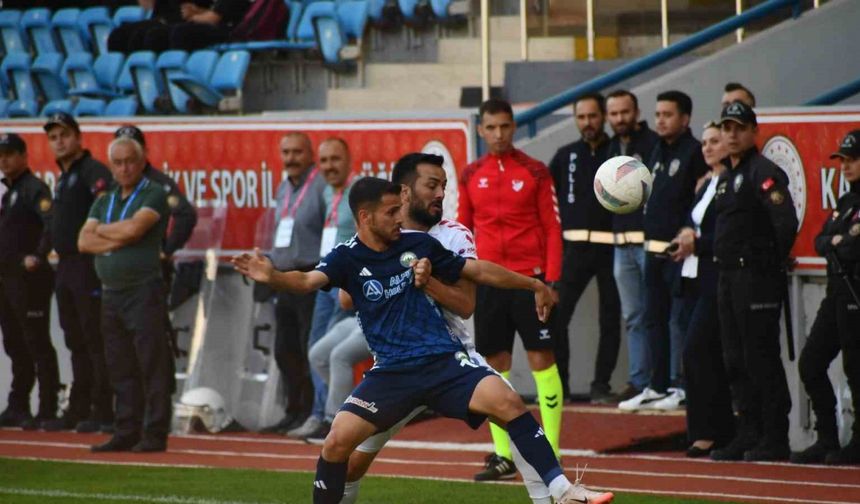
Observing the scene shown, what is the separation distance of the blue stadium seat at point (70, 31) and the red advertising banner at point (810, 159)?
13.8m

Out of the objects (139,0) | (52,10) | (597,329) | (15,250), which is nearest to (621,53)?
(597,329)

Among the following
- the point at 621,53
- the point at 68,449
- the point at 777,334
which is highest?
the point at 621,53

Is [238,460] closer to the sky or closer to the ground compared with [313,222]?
closer to the ground

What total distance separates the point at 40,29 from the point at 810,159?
48.2 feet

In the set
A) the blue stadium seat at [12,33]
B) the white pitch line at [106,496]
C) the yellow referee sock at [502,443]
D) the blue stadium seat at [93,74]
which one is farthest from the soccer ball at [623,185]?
the blue stadium seat at [12,33]

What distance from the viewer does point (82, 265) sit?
13.5 meters

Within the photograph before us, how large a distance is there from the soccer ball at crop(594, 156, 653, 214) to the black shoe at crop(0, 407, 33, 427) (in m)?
6.65

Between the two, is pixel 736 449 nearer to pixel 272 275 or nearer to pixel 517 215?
pixel 517 215

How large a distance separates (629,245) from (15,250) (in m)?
5.22

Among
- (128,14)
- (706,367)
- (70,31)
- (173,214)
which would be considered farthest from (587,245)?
(70,31)

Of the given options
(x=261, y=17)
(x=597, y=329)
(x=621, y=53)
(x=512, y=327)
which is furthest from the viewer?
(x=261, y=17)

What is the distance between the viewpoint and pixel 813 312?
1152 centimetres

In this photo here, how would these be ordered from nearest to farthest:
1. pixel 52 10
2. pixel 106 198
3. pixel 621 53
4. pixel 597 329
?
pixel 106 198
pixel 597 329
pixel 621 53
pixel 52 10

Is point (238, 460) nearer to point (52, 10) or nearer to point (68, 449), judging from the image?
point (68, 449)
